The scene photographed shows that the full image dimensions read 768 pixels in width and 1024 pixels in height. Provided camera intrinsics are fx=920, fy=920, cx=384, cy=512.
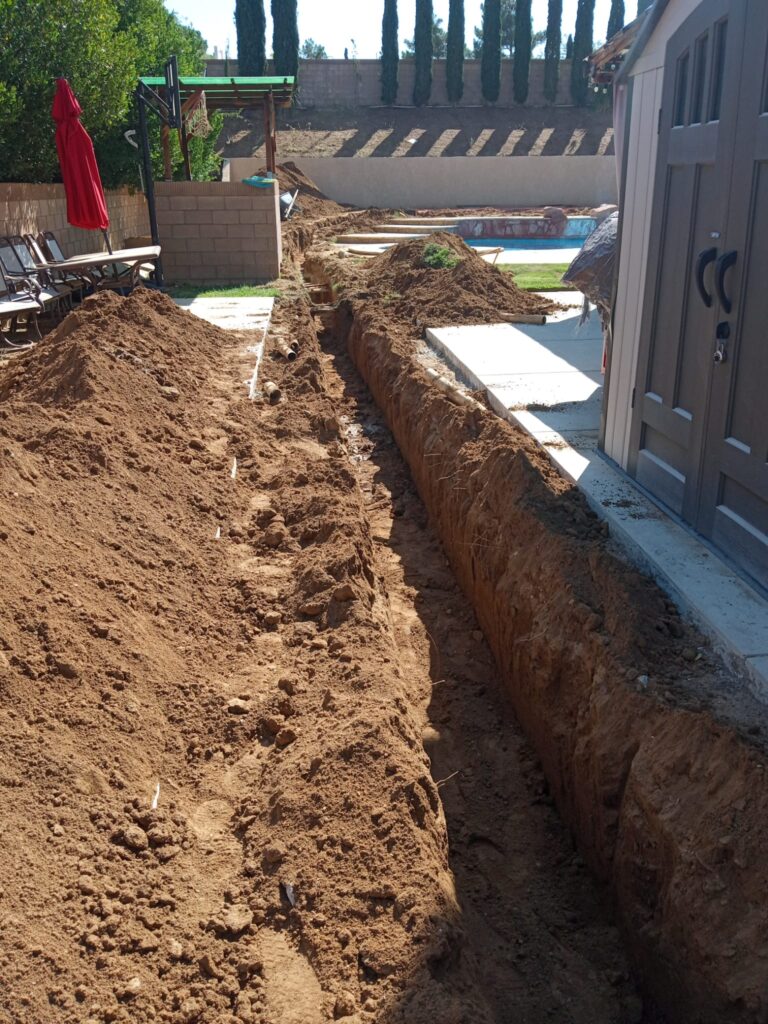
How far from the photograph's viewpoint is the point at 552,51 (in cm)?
4159

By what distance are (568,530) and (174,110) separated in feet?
37.6

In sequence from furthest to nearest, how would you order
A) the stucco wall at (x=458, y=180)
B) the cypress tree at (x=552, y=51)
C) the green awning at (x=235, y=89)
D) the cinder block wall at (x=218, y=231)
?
the cypress tree at (x=552, y=51)
the stucco wall at (x=458, y=180)
the green awning at (x=235, y=89)
the cinder block wall at (x=218, y=231)

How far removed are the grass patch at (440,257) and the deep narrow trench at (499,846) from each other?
692 cm

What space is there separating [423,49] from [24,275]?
34.8m

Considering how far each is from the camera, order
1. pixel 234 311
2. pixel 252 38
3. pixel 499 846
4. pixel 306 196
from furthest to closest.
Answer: pixel 252 38 < pixel 306 196 < pixel 234 311 < pixel 499 846

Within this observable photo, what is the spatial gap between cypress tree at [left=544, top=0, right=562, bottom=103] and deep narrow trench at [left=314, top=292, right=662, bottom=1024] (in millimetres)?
40828

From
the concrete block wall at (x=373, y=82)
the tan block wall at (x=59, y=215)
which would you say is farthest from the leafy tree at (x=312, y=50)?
the tan block wall at (x=59, y=215)

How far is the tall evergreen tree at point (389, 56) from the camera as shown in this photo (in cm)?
4019

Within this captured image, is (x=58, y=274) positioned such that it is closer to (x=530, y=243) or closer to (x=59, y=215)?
(x=59, y=215)

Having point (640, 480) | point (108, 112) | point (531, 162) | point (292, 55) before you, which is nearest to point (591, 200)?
point (531, 162)

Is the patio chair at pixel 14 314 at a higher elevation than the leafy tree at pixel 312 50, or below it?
below

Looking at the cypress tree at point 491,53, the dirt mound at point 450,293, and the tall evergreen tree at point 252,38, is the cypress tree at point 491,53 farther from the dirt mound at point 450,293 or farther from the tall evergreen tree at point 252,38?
A: the dirt mound at point 450,293

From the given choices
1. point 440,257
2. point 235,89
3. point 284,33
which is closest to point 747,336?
point 440,257

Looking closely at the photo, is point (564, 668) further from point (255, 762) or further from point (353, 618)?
point (255, 762)
